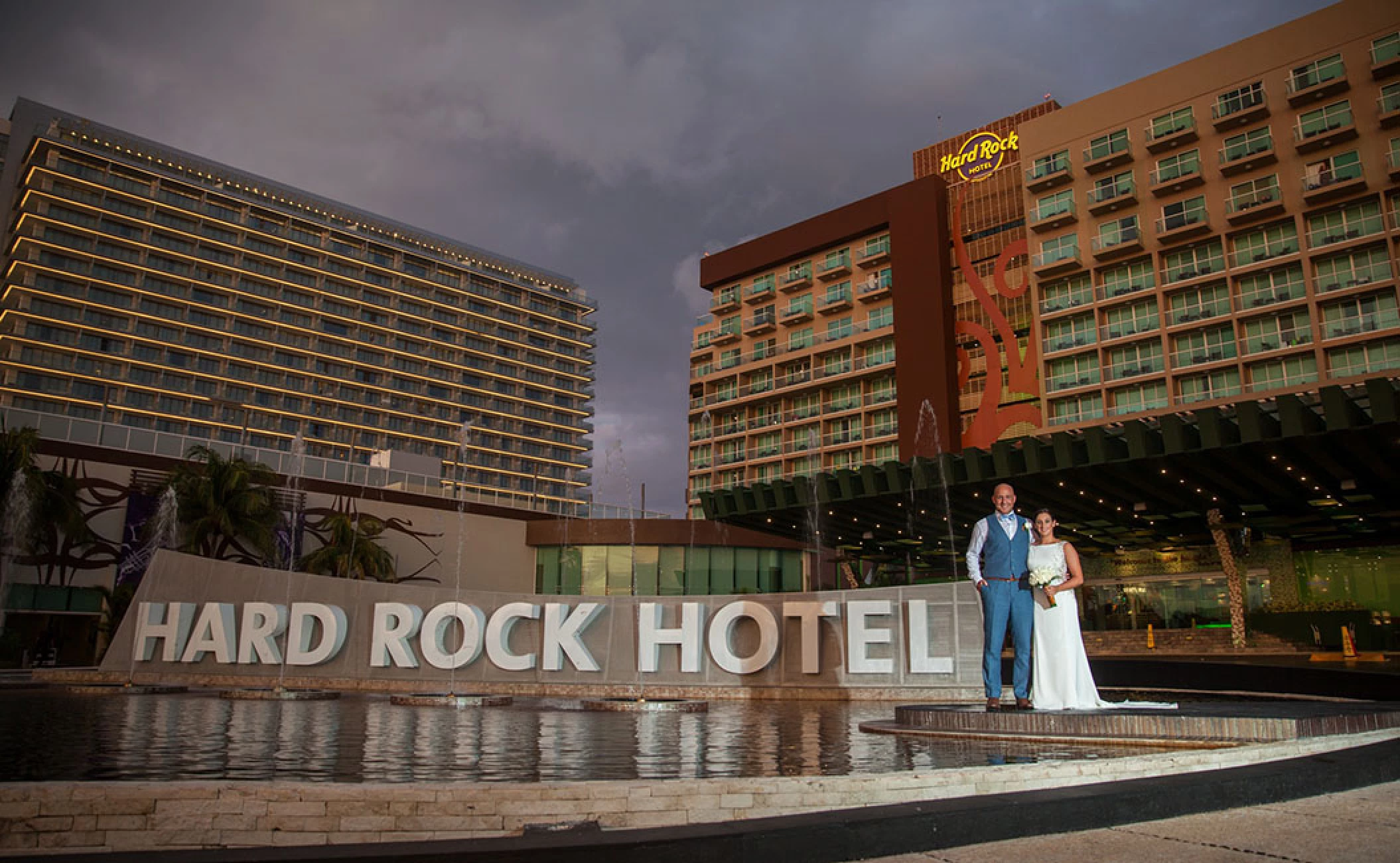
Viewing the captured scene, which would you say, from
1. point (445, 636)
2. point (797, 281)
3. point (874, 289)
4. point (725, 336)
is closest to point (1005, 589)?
point (445, 636)

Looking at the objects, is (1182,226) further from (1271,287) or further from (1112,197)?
(1271,287)

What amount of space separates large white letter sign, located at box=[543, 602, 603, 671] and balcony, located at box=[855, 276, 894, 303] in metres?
49.8

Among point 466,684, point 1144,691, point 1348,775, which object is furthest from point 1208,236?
point 1348,775

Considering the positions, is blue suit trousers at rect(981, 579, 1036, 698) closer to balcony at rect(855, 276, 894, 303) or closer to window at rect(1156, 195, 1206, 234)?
window at rect(1156, 195, 1206, 234)

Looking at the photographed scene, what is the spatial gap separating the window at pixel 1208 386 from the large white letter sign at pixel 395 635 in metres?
44.3

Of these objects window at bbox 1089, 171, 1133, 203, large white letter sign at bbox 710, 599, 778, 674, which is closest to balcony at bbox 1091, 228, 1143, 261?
window at bbox 1089, 171, 1133, 203

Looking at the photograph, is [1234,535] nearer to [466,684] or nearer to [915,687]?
[915,687]

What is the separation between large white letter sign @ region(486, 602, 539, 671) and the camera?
755 inches

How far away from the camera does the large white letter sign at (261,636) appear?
20.7 m

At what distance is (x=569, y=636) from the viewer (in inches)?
750

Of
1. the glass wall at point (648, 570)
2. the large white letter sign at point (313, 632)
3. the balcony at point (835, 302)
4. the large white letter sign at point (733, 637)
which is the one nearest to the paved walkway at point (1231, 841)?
the large white letter sign at point (733, 637)

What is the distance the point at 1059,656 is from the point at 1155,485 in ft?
90.0

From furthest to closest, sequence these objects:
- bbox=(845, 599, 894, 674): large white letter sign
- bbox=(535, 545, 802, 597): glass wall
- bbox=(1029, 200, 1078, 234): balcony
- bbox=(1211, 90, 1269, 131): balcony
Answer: bbox=(1029, 200, 1078, 234): balcony
bbox=(1211, 90, 1269, 131): balcony
bbox=(535, 545, 802, 597): glass wall
bbox=(845, 599, 894, 674): large white letter sign

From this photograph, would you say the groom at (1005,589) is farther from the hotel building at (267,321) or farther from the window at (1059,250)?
the hotel building at (267,321)
